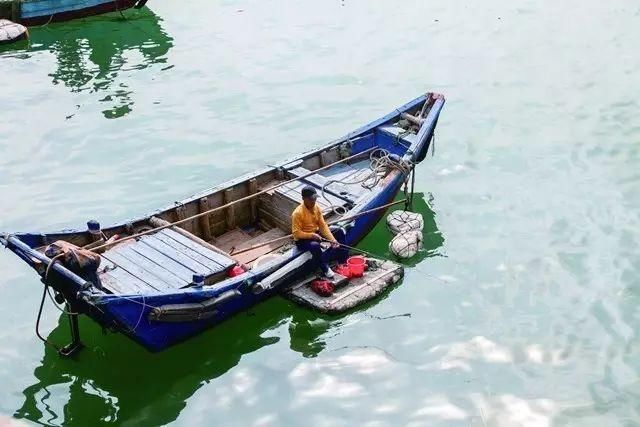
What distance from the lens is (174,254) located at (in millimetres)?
11961

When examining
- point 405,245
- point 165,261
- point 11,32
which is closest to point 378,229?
point 405,245

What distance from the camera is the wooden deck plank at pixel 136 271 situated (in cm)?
1116

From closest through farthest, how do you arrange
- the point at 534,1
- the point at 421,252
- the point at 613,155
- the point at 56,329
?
the point at 56,329
the point at 421,252
the point at 613,155
the point at 534,1

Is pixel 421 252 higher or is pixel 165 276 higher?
pixel 165 276

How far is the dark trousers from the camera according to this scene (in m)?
12.4

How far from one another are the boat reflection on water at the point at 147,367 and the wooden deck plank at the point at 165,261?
120cm

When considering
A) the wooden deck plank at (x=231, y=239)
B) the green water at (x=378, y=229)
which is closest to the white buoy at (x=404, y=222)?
the green water at (x=378, y=229)

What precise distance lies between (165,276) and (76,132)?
9910 millimetres

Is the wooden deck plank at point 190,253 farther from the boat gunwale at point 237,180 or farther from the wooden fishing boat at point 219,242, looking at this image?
the boat gunwale at point 237,180

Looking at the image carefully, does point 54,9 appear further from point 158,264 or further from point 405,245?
point 405,245

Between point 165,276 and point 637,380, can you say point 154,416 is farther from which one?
point 637,380

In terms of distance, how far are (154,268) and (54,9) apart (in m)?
21.1

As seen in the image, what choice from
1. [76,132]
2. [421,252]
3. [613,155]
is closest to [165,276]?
[421,252]

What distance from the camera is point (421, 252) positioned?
14.4 meters
